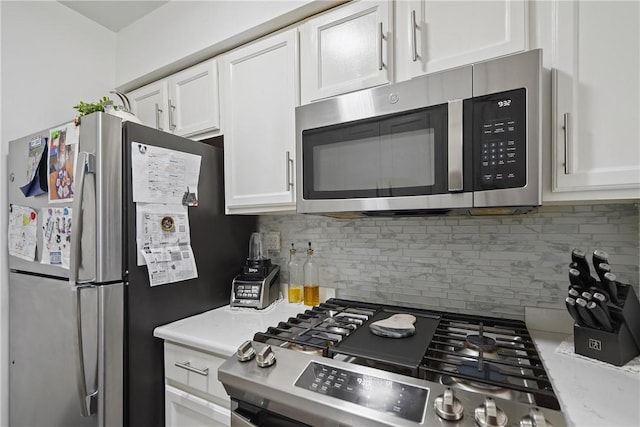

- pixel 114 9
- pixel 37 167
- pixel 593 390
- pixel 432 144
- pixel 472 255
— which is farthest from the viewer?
pixel 114 9

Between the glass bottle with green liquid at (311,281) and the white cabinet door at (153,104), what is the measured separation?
109cm

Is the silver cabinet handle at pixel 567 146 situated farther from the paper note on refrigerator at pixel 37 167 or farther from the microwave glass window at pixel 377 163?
the paper note on refrigerator at pixel 37 167

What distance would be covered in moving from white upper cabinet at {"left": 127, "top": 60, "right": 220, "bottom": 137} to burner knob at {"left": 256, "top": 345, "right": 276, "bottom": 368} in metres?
1.13

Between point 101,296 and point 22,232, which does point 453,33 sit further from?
point 22,232

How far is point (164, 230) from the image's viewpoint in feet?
4.39

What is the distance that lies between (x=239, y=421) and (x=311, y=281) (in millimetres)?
754

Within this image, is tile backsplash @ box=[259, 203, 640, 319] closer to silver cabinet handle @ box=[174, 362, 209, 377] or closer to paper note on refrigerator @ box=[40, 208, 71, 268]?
silver cabinet handle @ box=[174, 362, 209, 377]

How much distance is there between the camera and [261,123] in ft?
4.82

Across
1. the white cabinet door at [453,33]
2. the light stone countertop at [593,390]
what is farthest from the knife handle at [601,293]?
the white cabinet door at [453,33]

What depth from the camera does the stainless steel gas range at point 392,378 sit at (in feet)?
2.21

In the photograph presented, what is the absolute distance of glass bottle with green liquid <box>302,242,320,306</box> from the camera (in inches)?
62.7

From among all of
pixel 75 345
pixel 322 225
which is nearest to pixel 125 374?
pixel 75 345

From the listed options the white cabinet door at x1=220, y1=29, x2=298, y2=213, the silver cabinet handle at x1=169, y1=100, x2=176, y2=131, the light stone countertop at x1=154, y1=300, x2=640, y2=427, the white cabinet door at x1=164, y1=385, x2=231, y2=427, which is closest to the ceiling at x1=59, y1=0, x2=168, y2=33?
the silver cabinet handle at x1=169, y1=100, x2=176, y2=131

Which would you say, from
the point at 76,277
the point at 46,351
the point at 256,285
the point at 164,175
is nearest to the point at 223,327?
the point at 256,285
